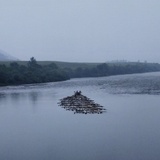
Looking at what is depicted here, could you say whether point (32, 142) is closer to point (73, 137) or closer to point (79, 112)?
point (73, 137)

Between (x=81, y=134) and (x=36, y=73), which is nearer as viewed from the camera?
(x=81, y=134)

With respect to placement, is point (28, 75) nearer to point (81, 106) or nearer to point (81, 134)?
point (81, 106)

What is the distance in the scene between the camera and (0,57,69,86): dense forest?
70000mm

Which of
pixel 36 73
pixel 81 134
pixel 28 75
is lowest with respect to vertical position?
pixel 81 134

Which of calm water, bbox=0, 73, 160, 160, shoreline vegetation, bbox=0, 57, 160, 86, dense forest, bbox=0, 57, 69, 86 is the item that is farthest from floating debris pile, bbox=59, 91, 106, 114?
shoreline vegetation, bbox=0, 57, 160, 86

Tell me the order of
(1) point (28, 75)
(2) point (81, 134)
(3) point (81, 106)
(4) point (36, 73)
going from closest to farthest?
(2) point (81, 134)
(3) point (81, 106)
(1) point (28, 75)
(4) point (36, 73)

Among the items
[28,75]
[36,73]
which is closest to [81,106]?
[28,75]

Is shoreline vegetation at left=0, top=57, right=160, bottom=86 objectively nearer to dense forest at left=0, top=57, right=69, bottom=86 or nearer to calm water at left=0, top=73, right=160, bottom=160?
dense forest at left=0, top=57, right=69, bottom=86

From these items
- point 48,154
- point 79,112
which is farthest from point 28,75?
point 48,154

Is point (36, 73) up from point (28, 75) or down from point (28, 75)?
up

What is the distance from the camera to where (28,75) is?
74.1 m

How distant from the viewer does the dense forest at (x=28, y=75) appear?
70000 millimetres

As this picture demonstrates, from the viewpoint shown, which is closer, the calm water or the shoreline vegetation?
the calm water

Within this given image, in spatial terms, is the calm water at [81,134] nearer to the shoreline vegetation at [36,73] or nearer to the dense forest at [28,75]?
the dense forest at [28,75]
